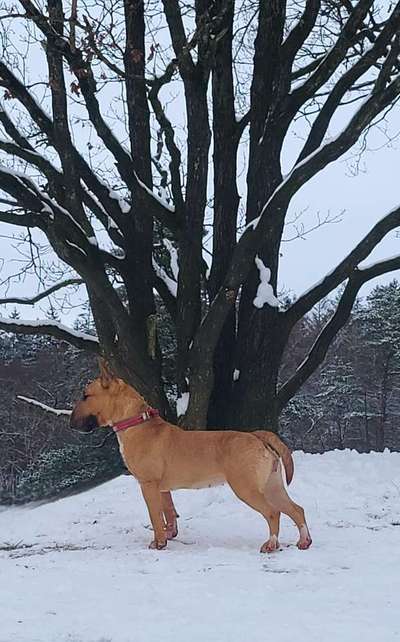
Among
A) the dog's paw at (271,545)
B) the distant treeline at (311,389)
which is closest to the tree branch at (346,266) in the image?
the dog's paw at (271,545)

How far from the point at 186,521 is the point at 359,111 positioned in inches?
214

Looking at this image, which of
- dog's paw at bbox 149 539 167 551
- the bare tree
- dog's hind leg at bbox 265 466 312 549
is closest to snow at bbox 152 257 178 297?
the bare tree

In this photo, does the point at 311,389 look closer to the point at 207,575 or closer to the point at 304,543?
the point at 304,543

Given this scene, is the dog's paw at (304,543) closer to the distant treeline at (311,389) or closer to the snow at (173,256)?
the snow at (173,256)

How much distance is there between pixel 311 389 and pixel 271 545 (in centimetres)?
3468

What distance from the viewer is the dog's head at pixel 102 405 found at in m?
6.74

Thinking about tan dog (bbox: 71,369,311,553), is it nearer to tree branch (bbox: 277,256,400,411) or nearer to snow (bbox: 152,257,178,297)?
tree branch (bbox: 277,256,400,411)

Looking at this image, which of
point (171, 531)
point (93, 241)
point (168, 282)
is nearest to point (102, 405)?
point (171, 531)

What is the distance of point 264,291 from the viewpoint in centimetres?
1139

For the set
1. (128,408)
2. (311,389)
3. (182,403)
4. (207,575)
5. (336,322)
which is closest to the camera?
(207,575)

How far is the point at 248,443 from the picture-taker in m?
6.23

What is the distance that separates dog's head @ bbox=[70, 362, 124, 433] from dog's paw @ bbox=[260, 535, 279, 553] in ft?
5.95

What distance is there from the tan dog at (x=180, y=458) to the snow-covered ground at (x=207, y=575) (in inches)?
11.5

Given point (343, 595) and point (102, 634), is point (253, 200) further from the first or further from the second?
point (102, 634)
